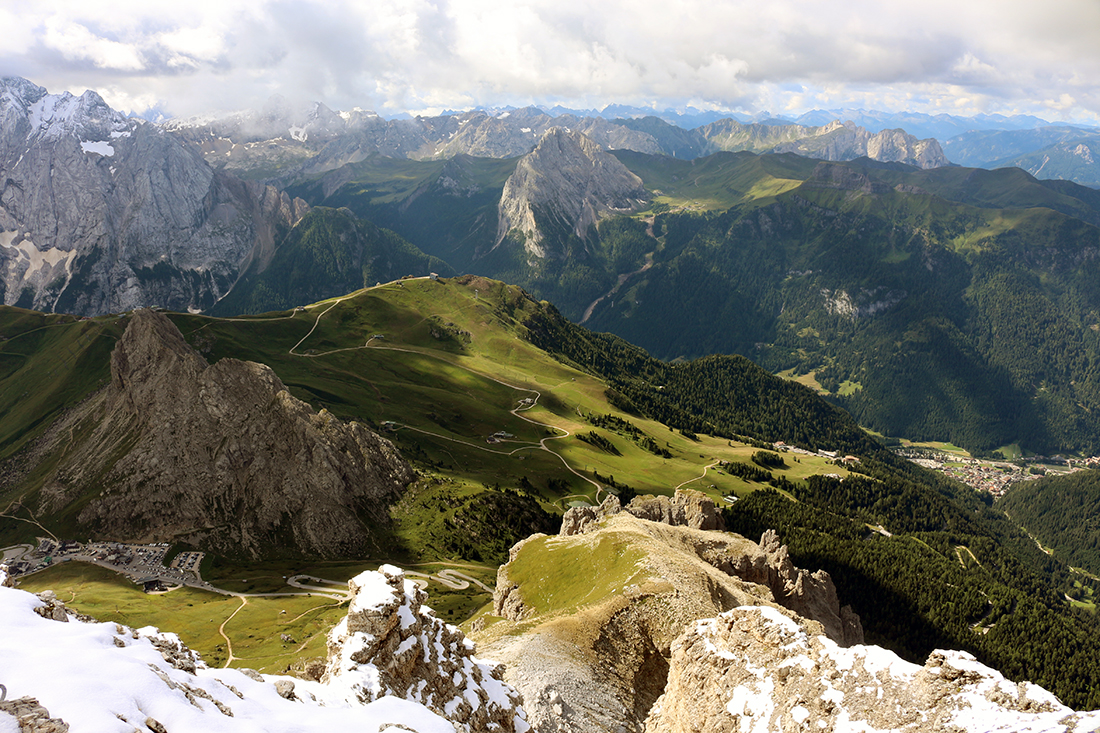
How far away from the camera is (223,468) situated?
→ 154m

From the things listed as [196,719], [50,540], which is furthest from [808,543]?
[50,540]

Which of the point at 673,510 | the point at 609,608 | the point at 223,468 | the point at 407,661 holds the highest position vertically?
the point at 407,661

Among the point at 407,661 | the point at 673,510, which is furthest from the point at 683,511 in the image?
the point at 407,661

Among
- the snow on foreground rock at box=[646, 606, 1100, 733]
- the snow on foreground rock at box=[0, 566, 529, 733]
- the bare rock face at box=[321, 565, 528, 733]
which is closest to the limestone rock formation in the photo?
the snow on foreground rock at box=[646, 606, 1100, 733]

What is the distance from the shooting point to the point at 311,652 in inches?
3366

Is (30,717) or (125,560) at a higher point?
(30,717)

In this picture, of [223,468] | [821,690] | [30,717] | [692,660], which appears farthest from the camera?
[223,468]

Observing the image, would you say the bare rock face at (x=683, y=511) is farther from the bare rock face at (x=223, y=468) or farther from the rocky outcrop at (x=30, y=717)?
the rocky outcrop at (x=30, y=717)

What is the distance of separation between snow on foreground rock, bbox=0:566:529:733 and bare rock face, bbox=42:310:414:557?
12039 centimetres

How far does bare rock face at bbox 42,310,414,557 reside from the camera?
147m

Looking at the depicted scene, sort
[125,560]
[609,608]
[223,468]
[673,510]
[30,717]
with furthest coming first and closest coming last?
[223,468]
[125,560]
[673,510]
[609,608]
[30,717]

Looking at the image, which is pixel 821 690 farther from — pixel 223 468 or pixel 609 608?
pixel 223 468

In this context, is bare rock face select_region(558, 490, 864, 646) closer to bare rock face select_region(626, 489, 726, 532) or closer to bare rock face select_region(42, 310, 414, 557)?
bare rock face select_region(626, 489, 726, 532)

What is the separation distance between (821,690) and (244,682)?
32.2 metres
